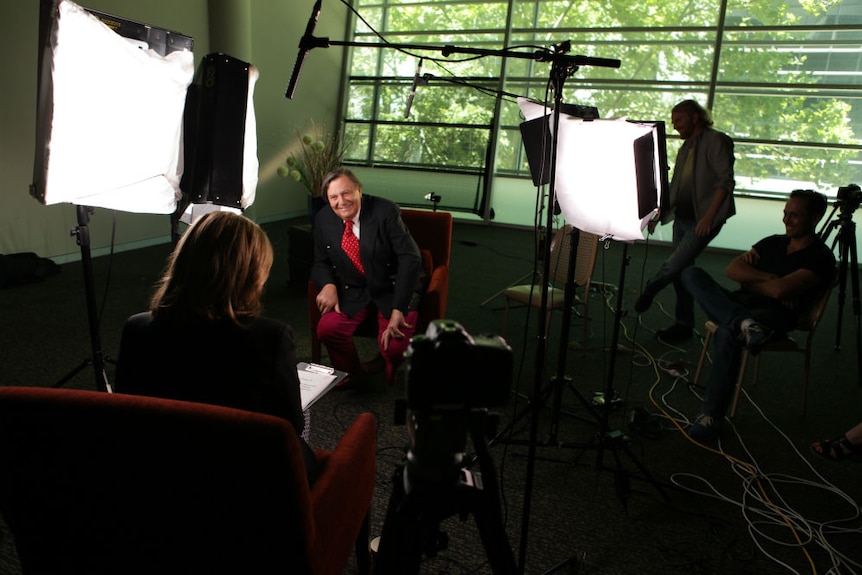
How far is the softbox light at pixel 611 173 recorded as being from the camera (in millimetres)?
1703

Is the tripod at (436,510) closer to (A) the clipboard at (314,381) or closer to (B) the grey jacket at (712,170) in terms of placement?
(A) the clipboard at (314,381)

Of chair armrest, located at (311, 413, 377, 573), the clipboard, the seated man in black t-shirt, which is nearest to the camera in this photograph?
chair armrest, located at (311, 413, 377, 573)

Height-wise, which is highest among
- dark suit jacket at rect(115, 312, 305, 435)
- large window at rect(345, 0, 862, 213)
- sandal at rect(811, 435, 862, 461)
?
large window at rect(345, 0, 862, 213)

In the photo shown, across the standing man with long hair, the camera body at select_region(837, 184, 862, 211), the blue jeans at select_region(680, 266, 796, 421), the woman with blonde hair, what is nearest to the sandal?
the blue jeans at select_region(680, 266, 796, 421)

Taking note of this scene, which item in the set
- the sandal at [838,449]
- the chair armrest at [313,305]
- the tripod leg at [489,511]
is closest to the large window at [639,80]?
the chair armrest at [313,305]

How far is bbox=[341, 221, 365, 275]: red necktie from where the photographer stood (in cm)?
277

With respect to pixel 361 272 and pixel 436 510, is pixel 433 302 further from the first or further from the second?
pixel 436 510

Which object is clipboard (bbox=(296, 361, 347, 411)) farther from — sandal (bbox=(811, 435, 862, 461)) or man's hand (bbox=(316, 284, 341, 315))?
sandal (bbox=(811, 435, 862, 461))

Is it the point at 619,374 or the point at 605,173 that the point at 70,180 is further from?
the point at 619,374

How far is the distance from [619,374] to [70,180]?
2756 mm

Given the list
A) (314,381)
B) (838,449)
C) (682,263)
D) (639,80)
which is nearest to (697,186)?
(682,263)

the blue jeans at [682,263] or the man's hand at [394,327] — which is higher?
the blue jeans at [682,263]

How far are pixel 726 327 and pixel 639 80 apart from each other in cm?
567

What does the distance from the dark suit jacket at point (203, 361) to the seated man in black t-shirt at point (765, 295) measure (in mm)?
2062
